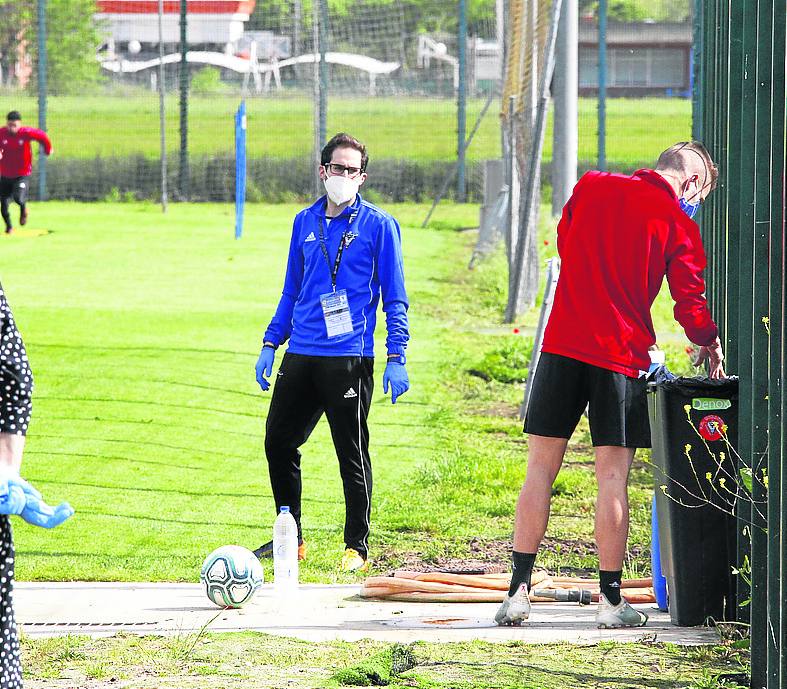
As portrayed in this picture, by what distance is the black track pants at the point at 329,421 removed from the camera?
20.7 feet

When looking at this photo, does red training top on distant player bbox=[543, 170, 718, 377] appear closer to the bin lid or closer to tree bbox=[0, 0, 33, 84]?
the bin lid

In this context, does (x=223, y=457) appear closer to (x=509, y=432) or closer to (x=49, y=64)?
(x=509, y=432)

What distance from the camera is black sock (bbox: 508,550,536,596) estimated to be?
529 centimetres

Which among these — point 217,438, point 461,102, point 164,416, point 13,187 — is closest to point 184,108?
point 461,102

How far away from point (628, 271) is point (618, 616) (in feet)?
4.35

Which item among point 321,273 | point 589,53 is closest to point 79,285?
point 321,273

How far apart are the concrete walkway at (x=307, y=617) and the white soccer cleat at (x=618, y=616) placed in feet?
0.16

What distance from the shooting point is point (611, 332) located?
5.21m

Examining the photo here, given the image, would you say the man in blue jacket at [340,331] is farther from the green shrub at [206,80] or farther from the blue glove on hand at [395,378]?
the green shrub at [206,80]

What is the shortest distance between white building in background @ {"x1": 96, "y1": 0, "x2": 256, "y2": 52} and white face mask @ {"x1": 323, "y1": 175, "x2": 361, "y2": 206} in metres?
26.0

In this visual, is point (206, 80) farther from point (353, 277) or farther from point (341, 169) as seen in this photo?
point (353, 277)

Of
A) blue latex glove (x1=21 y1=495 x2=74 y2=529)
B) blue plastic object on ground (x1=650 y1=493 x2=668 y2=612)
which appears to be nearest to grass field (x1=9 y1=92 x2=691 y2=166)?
blue plastic object on ground (x1=650 y1=493 x2=668 y2=612)

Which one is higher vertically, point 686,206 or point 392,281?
point 686,206

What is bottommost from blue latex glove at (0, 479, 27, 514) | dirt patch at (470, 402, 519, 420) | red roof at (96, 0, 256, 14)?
dirt patch at (470, 402, 519, 420)
